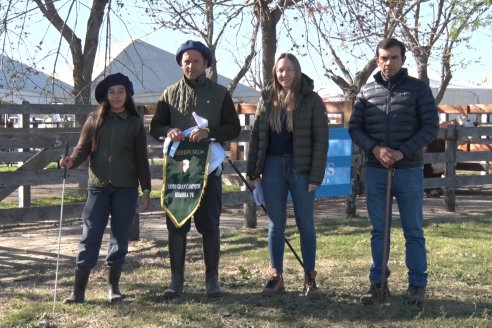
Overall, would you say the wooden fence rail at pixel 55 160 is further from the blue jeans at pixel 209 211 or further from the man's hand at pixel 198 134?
the man's hand at pixel 198 134

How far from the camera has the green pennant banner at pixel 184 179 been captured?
18.0 feet

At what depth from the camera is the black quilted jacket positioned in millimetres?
5359

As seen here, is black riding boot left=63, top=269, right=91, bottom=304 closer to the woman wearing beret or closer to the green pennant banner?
the woman wearing beret

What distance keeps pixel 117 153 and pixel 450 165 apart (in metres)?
7.25

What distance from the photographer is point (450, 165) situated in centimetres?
1156

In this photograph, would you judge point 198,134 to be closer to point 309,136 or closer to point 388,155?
point 309,136

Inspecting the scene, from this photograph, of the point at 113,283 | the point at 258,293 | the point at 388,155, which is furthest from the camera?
the point at 258,293

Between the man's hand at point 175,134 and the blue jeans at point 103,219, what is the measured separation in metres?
0.49

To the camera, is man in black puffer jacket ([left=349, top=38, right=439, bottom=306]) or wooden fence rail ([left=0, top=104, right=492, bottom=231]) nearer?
man in black puffer jacket ([left=349, top=38, right=439, bottom=306])

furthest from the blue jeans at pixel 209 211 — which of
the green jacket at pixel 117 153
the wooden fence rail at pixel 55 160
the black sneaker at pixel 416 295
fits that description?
the wooden fence rail at pixel 55 160

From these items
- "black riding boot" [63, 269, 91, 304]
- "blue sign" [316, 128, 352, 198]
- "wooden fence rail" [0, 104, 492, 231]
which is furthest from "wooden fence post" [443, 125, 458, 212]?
"black riding boot" [63, 269, 91, 304]

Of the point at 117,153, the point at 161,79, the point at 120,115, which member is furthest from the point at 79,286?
the point at 161,79

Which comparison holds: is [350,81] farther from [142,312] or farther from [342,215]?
[142,312]

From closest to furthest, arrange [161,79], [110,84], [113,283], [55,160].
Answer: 1. [110,84]
2. [113,283]
3. [55,160]
4. [161,79]
